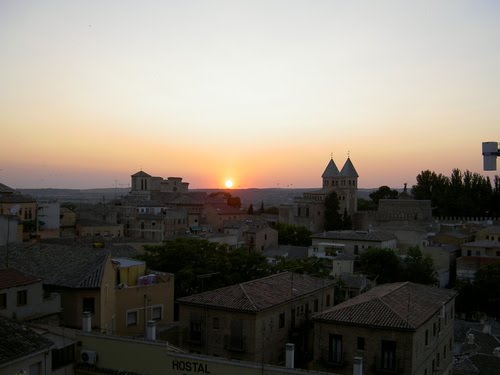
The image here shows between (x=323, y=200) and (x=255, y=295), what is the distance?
60108 mm

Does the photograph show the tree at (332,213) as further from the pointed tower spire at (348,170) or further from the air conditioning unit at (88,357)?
the air conditioning unit at (88,357)

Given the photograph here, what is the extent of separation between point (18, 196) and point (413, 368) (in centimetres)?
3724

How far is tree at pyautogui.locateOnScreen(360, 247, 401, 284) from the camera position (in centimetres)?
4550

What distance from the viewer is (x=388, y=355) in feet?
62.1

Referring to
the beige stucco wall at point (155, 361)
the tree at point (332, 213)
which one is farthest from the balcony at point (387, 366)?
the tree at point (332, 213)

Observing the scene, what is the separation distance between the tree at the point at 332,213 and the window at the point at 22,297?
6123 centimetres

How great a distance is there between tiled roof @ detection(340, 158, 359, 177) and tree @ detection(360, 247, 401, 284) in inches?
1543

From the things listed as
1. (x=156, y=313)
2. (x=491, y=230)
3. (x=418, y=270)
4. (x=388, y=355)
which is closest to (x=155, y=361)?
(x=388, y=355)

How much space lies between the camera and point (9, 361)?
1333cm

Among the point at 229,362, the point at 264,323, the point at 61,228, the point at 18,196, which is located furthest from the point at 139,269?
the point at 61,228

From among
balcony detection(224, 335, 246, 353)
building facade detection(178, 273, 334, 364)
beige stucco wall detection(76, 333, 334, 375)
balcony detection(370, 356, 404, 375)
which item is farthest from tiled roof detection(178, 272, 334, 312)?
beige stucco wall detection(76, 333, 334, 375)

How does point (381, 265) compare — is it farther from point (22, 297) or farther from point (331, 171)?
point (331, 171)

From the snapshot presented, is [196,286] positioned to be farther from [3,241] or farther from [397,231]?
[397,231]

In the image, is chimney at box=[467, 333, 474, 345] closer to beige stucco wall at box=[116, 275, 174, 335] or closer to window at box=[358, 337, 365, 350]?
window at box=[358, 337, 365, 350]
